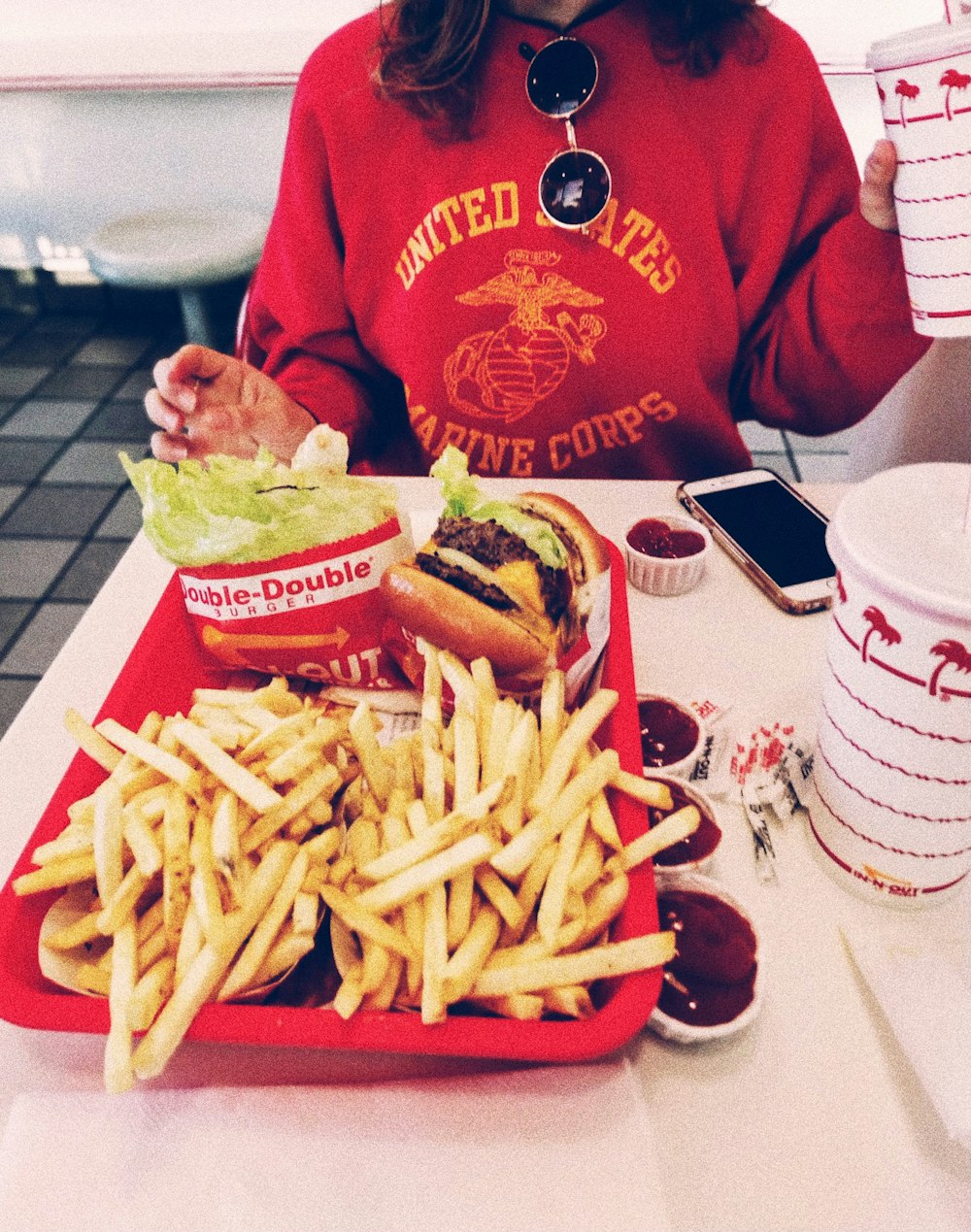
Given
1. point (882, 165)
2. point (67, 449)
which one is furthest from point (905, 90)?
point (67, 449)

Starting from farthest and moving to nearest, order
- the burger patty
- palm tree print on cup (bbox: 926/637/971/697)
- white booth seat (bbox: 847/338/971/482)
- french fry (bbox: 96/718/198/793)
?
1. white booth seat (bbox: 847/338/971/482)
2. the burger patty
3. french fry (bbox: 96/718/198/793)
4. palm tree print on cup (bbox: 926/637/971/697)

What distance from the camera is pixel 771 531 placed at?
1.55 meters

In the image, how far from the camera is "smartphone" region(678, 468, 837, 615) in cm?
143

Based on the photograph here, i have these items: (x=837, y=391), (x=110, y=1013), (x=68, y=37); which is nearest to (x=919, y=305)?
(x=837, y=391)

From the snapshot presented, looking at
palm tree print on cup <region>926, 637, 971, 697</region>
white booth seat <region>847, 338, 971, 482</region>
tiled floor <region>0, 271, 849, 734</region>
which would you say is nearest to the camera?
palm tree print on cup <region>926, 637, 971, 697</region>

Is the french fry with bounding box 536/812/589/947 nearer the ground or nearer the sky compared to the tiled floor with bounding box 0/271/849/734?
nearer the sky

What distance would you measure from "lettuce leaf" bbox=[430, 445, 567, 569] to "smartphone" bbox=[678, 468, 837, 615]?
0.41 metres

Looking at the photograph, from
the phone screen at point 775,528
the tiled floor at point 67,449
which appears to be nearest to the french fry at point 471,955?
the phone screen at point 775,528

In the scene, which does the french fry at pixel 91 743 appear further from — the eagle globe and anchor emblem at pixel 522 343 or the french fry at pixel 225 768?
the eagle globe and anchor emblem at pixel 522 343

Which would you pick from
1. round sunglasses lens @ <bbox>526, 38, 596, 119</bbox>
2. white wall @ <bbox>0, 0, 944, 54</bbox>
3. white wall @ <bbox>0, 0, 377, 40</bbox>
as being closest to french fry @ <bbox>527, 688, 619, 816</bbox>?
round sunglasses lens @ <bbox>526, 38, 596, 119</bbox>

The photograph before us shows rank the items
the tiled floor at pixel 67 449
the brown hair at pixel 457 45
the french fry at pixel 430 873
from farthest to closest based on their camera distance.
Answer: the tiled floor at pixel 67 449, the brown hair at pixel 457 45, the french fry at pixel 430 873

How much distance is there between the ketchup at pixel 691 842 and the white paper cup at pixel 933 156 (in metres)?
0.62

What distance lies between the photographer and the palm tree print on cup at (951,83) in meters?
0.88

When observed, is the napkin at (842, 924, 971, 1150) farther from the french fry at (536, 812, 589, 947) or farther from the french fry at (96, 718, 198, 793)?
the french fry at (96, 718, 198, 793)
